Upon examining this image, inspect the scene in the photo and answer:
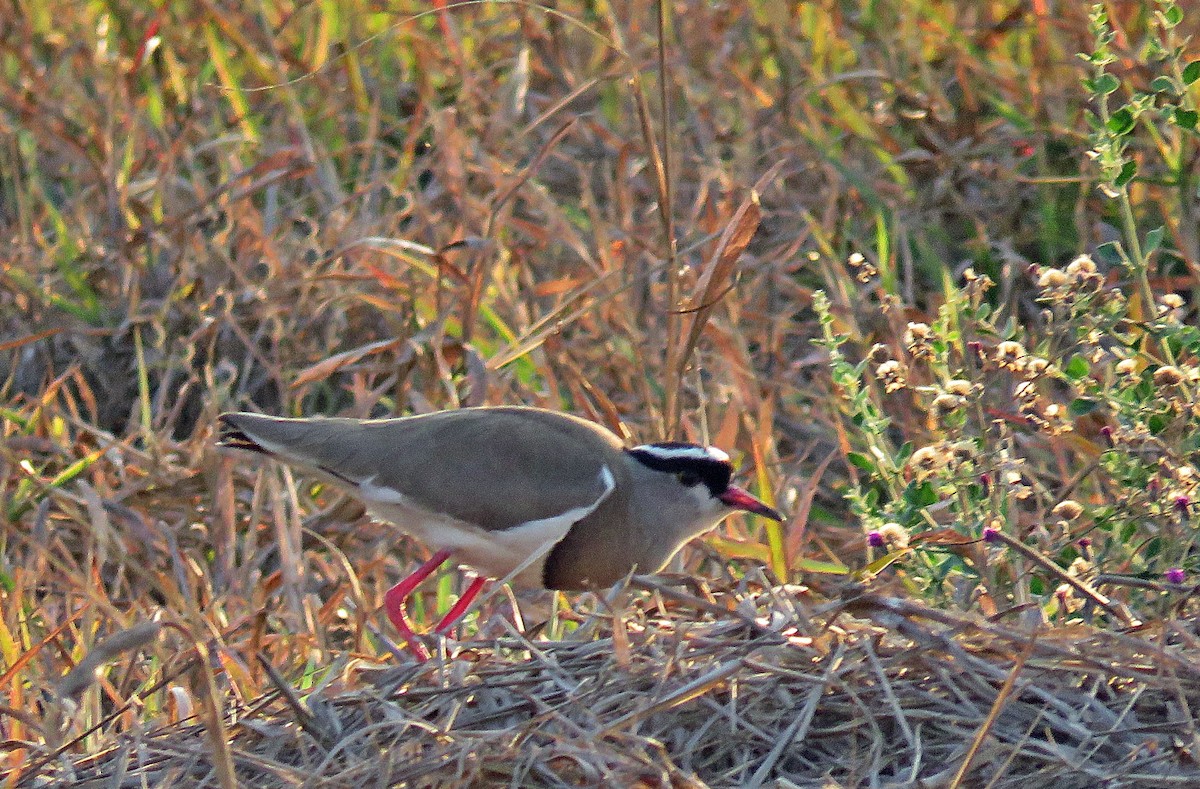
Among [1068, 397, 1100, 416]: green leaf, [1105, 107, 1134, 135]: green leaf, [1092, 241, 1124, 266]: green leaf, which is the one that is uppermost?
[1105, 107, 1134, 135]: green leaf

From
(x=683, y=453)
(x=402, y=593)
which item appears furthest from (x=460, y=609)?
(x=683, y=453)

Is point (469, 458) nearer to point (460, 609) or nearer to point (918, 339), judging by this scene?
point (460, 609)

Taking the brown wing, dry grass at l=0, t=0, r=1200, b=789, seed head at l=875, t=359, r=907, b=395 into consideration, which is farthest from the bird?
seed head at l=875, t=359, r=907, b=395

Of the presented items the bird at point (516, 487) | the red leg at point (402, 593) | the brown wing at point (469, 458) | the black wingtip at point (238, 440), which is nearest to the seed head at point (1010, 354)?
the bird at point (516, 487)

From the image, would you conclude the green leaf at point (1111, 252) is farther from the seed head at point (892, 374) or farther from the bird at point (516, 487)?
the bird at point (516, 487)

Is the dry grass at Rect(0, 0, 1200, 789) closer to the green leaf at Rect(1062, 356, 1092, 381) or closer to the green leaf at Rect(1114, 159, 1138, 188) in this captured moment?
the green leaf at Rect(1062, 356, 1092, 381)

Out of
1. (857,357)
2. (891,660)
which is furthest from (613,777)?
(857,357)

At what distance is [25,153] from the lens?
6.14 m

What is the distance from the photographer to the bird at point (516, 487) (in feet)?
12.4

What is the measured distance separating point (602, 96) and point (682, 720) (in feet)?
13.9

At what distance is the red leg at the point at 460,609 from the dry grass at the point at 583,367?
16 centimetres

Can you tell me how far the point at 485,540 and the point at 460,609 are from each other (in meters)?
0.16

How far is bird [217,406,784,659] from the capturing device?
3.77 metres

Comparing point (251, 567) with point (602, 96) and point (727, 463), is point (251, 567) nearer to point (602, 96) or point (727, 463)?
point (727, 463)
